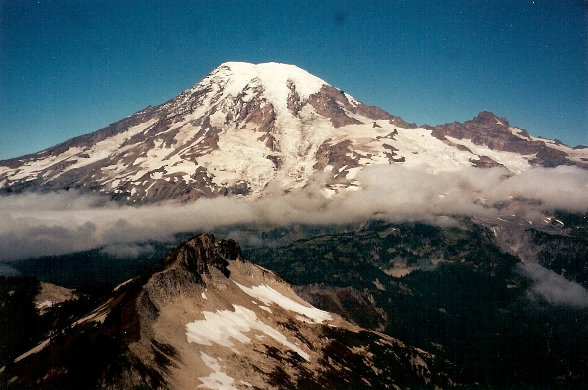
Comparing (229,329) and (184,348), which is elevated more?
(184,348)

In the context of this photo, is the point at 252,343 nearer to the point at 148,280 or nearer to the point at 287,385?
the point at 287,385

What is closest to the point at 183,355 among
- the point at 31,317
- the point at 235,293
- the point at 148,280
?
the point at 148,280

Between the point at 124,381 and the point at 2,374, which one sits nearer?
the point at 124,381

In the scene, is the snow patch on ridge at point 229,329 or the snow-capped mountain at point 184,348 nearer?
the snow-capped mountain at point 184,348

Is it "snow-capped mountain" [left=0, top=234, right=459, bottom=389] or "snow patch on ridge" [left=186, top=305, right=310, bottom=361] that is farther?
"snow patch on ridge" [left=186, top=305, right=310, bottom=361]

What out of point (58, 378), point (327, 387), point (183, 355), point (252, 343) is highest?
point (58, 378)

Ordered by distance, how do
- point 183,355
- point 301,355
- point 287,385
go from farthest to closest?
point 301,355 < point 287,385 < point 183,355

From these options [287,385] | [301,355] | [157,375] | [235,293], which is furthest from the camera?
[235,293]

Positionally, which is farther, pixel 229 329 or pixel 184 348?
pixel 229 329
